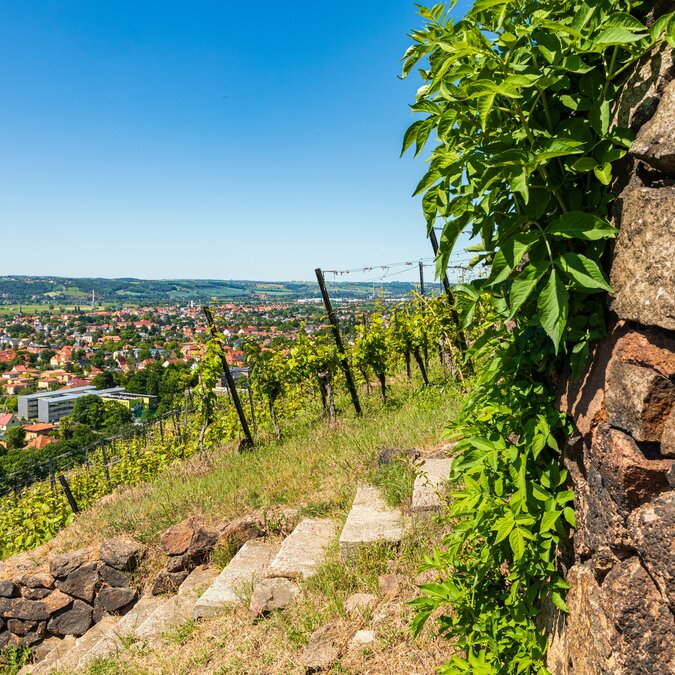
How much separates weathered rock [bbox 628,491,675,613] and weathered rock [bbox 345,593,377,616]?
2.22m

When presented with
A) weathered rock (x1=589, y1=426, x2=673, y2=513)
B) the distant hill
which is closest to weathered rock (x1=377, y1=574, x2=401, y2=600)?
weathered rock (x1=589, y1=426, x2=673, y2=513)

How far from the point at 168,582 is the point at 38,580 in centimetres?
268

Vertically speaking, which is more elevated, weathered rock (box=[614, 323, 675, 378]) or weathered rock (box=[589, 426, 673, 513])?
weathered rock (box=[614, 323, 675, 378])

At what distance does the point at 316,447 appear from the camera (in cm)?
740

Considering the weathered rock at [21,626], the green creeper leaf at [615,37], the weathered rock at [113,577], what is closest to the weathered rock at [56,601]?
the weathered rock at [21,626]

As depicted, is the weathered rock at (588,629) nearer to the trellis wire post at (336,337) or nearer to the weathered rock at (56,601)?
the weathered rock at (56,601)

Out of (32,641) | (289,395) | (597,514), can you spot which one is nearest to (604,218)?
(597,514)

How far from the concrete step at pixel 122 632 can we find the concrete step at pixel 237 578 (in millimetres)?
947

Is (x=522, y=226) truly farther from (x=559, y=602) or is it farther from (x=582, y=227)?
(x=559, y=602)

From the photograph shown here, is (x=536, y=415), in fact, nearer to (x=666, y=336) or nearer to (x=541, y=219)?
(x=666, y=336)

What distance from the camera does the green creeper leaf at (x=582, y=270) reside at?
145 cm

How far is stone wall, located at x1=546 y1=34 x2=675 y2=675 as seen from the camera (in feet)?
4.44

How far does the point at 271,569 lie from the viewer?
4.22 metres

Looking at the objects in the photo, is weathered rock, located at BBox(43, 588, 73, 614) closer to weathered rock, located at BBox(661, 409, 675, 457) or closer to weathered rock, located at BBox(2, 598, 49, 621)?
weathered rock, located at BBox(2, 598, 49, 621)
